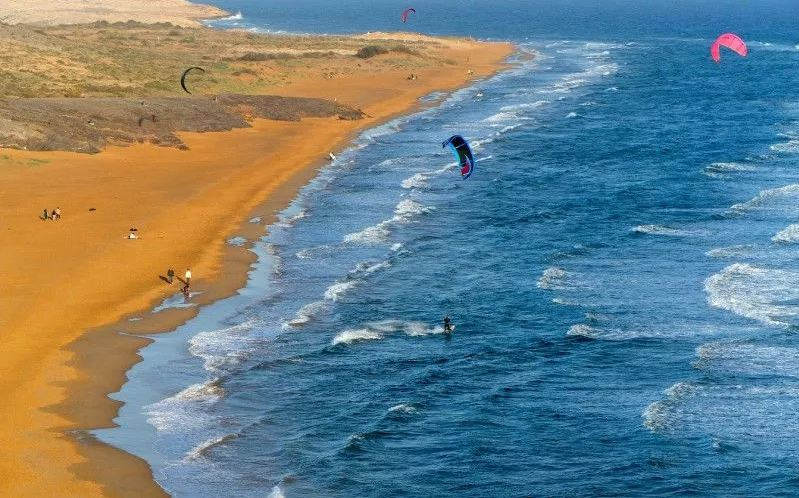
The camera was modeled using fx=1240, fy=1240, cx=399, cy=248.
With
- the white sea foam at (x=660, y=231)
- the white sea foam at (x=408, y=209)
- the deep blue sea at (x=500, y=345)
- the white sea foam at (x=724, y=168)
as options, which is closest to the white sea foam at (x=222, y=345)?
the deep blue sea at (x=500, y=345)

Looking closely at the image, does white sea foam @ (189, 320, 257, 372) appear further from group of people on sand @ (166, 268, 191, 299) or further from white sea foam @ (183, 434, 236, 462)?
white sea foam @ (183, 434, 236, 462)

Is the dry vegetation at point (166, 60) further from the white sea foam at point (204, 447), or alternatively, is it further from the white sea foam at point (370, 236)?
the white sea foam at point (204, 447)

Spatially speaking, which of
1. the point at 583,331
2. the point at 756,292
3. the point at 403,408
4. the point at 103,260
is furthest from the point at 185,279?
the point at 756,292

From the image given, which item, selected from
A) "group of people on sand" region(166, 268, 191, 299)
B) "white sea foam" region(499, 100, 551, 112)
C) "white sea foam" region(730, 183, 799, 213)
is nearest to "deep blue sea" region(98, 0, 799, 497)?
"white sea foam" region(730, 183, 799, 213)

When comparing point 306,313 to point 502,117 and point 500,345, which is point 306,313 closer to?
point 500,345

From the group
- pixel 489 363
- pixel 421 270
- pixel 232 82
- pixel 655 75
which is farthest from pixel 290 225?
pixel 655 75
